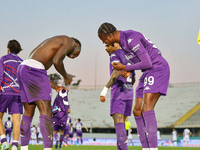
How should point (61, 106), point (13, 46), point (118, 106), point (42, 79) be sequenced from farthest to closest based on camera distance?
point (61, 106)
point (13, 46)
point (118, 106)
point (42, 79)

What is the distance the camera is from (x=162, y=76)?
4621 mm

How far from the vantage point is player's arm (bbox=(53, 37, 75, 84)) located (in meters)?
4.56

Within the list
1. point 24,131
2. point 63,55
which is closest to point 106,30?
point 63,55

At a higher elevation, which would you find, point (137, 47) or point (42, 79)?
point (137, 47)

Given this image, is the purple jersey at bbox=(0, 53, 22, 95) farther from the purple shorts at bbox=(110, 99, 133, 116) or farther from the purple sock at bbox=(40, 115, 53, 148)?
the purple sock at bbox=(40, 115, 53, 148)

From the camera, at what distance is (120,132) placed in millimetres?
5406

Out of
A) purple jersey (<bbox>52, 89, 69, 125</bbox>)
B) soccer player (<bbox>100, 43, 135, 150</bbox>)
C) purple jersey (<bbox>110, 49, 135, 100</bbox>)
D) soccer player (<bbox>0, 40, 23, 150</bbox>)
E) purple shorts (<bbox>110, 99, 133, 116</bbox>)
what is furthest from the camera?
purple jersey (<bbox>52, 89, 69, 125</bbox>)

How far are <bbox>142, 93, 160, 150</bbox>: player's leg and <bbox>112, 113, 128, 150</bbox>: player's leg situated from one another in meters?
1.00

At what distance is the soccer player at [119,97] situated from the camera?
5406mm

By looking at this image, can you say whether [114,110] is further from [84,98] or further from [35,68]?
[84,98]

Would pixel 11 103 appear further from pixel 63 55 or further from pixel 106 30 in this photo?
pixel 106 30

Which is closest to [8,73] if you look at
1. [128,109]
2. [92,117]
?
[128,109]

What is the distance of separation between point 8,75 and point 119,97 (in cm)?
253

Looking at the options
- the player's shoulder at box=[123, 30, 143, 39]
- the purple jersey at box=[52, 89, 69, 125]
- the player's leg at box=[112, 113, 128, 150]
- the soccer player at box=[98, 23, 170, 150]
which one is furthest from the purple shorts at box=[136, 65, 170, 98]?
the purple jersey at box=[52, 89, 69, 125]
